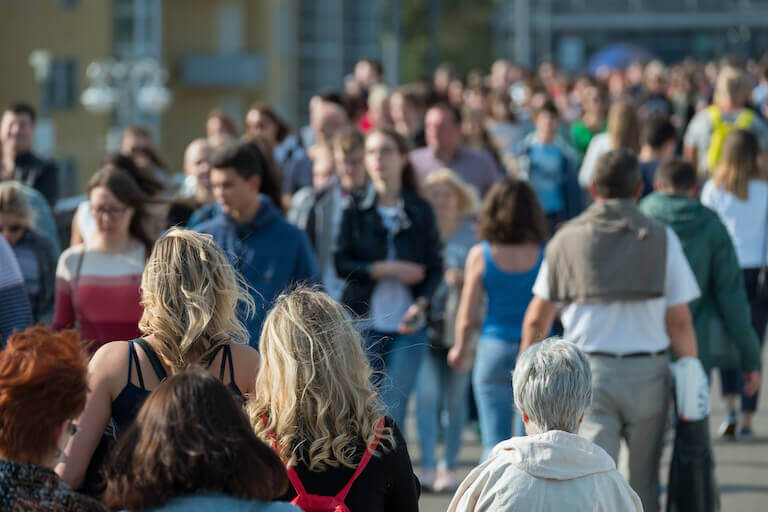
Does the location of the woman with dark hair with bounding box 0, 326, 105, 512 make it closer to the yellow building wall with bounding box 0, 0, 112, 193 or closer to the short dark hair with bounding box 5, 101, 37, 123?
the short dark hair with bounding box 5, 101, 37, 123

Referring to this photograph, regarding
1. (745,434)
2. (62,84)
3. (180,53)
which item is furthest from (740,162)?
(180,53)

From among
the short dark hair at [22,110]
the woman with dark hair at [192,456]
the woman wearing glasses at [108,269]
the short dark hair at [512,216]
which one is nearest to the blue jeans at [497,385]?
the short dark hair at [512,216]

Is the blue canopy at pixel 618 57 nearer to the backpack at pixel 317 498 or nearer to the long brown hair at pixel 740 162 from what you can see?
the long brown hair at pixel 740 162

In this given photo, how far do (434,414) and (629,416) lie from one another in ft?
6.40

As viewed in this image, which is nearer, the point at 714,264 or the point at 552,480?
the point at 552,480

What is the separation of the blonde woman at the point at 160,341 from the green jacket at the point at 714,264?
11.5ft

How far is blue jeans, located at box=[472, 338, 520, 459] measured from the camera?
22.7ft

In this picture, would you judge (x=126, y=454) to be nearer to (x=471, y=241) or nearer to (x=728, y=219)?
(x=471, y=241)

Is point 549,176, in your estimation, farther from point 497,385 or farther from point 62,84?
point 62,84

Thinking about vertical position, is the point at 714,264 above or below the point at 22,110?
below

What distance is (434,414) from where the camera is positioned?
7621 mm

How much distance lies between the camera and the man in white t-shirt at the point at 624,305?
5.80 m

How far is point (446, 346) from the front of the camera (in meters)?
7.89

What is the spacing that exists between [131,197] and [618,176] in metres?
2.29
